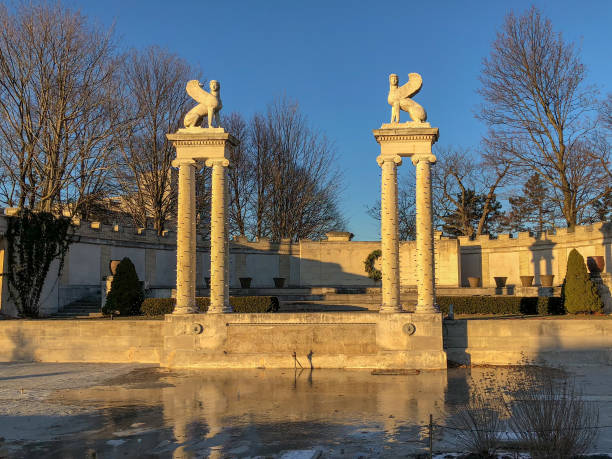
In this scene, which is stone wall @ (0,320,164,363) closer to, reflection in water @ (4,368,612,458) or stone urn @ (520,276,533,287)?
reflection in water @ (4,368,612,458)

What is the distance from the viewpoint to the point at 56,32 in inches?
1204

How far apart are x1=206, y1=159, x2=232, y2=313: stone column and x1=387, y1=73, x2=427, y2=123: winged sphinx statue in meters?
5.76

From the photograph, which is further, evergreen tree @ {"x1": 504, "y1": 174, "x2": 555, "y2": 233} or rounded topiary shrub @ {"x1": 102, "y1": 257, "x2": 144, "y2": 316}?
evergreen tree @ {"x1": 504, "y1": 174, "x2": 555, "y2": 233}

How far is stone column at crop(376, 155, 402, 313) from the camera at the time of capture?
18.4 m

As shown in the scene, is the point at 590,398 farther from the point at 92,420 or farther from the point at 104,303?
the point at 104,303

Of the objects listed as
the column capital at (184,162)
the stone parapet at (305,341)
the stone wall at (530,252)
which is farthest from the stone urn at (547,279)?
the column capital at (184,162)

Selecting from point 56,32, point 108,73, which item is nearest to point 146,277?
point 108,73

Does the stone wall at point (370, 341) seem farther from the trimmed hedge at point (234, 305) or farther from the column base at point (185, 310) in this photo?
the trimmed hedge at point (234, 305)

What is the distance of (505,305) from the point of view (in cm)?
2527

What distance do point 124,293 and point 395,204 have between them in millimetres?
14653

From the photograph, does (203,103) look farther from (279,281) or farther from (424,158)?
(279,281)

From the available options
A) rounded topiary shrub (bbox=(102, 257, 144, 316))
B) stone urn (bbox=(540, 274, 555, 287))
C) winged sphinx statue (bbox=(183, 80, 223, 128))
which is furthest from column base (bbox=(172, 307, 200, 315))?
stone urn (bbox=(540, 274, 555, 287))

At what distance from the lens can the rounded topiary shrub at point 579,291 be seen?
2286 centimetres

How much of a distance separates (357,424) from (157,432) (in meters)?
3.63
